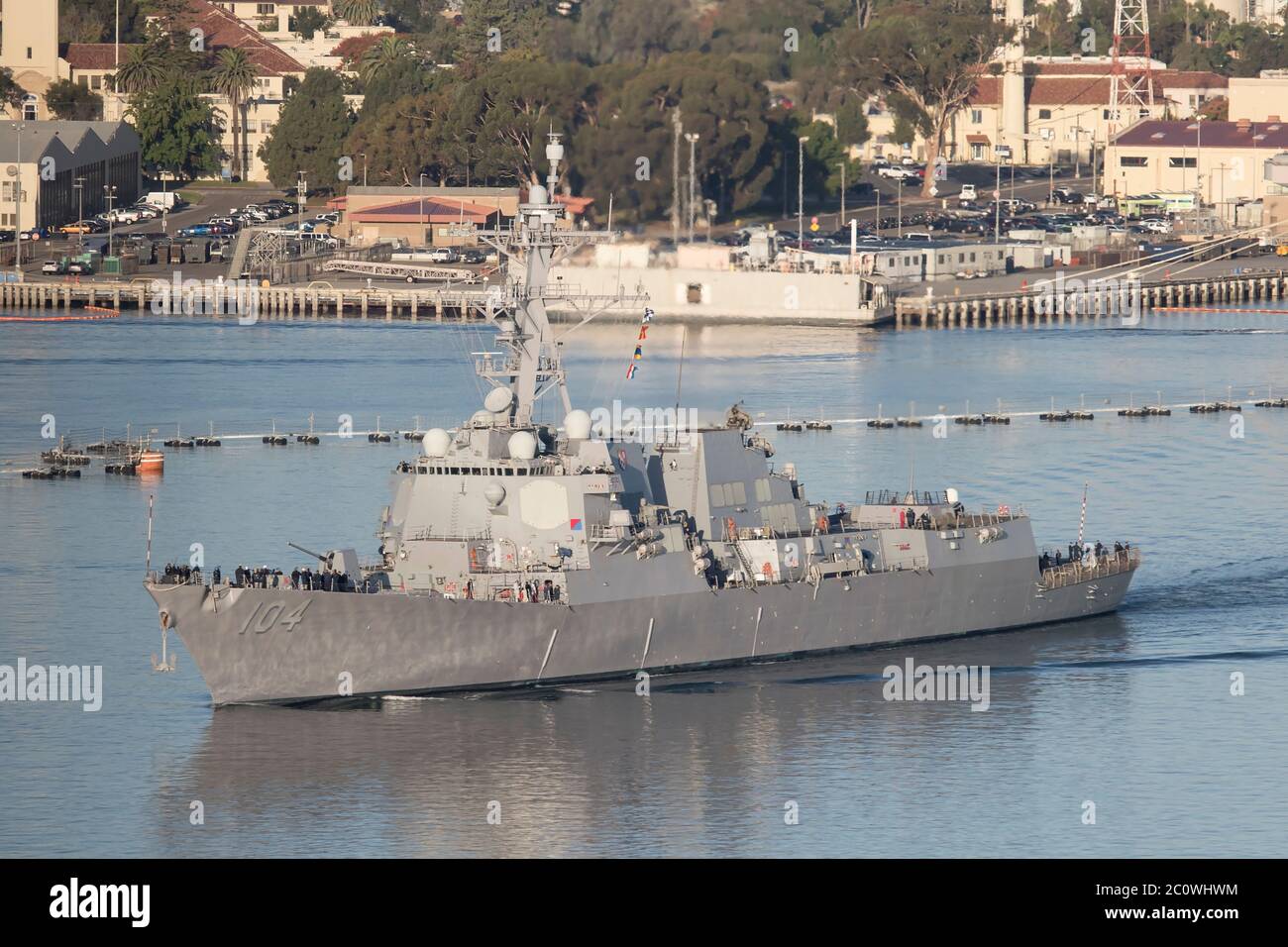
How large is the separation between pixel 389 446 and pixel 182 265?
166ft

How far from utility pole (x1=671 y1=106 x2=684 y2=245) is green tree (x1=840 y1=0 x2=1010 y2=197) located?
32532 millimetres

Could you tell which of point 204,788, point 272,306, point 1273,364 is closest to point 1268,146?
point 1273,364

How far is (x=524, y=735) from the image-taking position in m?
44.9

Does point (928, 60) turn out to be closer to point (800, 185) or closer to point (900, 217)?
point (900, 217)

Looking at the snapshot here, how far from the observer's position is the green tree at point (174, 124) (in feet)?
481

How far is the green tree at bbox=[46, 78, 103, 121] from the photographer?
5906 inches

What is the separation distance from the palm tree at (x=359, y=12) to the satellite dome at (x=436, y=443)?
139718mm

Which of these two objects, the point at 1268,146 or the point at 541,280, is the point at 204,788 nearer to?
the point at 541,280

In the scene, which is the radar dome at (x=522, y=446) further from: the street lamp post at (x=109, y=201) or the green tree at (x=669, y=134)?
the street lamp post at (x=109, y=201)

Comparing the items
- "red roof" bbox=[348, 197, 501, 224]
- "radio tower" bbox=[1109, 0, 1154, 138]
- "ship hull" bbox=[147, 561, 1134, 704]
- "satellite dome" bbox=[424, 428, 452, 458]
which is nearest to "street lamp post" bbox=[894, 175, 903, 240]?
"radio tower" bbox=[1109, 0, 1154, 138]

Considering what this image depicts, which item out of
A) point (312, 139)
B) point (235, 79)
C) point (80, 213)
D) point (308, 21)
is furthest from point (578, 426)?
point (308, 21)

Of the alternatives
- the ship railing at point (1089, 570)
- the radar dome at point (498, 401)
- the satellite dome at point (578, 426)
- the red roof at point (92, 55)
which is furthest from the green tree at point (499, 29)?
the satellite dome at point (578, 426)

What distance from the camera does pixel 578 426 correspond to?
48.2 meters

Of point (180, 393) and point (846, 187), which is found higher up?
point (846, 187)
